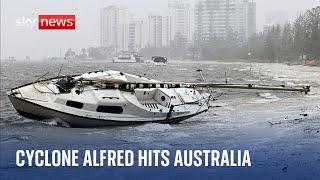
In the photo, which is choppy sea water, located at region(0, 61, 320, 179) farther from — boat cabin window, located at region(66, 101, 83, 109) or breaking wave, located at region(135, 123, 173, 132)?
boat cabin window, located at region(66, 101, 83, 109)

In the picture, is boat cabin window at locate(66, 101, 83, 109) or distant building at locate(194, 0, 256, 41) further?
distant building at locate(194, 0, 256, 41)

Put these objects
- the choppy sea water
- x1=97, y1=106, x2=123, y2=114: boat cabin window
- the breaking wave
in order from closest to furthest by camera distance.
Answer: the choppy sea water < the breaking wave < x1=97, y1=106, x2=123, y2=114: boat cabin window

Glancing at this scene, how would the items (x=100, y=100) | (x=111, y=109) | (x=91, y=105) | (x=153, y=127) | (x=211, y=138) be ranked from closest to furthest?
(x=211, y=138) → (x=91, y=105) → (x=100, y=100) → (x=153, y=127) → (x=111, y=109)

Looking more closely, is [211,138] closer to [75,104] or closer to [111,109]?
[111,109]

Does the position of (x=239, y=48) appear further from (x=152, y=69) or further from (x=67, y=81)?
(x=67, y=81)

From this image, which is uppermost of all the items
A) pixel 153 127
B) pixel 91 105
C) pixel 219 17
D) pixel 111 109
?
pixel 219 17

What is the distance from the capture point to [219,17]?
38.5 metres

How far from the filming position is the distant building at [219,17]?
3512 centimetres

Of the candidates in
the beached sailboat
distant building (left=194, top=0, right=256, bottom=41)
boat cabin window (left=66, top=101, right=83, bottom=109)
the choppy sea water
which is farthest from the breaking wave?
distant building (left=194, top=0, right=256, bottom=41)

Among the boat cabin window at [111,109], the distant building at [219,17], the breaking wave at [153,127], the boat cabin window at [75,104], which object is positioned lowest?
the breaking wave at [153,127]

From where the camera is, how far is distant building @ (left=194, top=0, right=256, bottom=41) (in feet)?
115

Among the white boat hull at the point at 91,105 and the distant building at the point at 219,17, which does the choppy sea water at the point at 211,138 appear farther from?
the distant building at the point at 219,17

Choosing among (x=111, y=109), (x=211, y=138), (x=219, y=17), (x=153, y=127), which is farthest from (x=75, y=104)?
(x=219, y=17)

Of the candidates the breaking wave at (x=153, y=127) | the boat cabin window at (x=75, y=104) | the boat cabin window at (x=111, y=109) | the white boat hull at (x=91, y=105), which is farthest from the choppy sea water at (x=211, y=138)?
the boat cabin window at (x=75, y=104)
